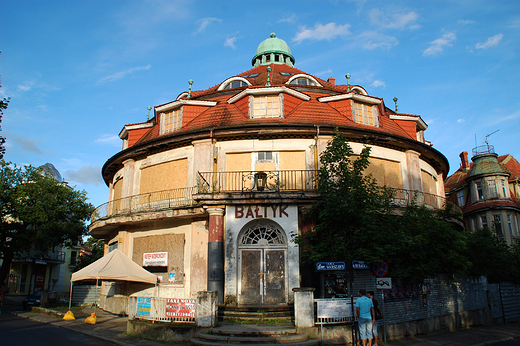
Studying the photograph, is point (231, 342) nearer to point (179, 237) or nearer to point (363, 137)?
point (179, 237)

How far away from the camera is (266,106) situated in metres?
18.1

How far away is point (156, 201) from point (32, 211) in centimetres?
1775

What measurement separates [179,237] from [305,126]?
24.7 ft

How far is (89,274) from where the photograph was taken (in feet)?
48.6

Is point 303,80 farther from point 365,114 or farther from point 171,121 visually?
point 171,121

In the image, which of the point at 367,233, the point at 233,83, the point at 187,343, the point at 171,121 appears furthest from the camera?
the point at 233,83

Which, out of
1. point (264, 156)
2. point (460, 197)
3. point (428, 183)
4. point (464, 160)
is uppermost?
point (464, 160)

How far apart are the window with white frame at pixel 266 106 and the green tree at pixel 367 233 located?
4.99 m

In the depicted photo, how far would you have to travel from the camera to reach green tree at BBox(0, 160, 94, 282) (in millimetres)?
30047

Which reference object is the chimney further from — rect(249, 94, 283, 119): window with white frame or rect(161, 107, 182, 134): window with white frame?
rect(161, 107, 182, 134): window with white frame

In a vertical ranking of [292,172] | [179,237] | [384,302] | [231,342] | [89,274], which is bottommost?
[231,342]

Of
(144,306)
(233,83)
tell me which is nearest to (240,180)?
(144,306)

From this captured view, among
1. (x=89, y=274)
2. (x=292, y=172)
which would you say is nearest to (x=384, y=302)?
(x=292, y=172)

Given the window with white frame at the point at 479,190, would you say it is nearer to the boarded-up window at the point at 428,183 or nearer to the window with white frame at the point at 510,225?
the window with white frame at the point at 510,225
